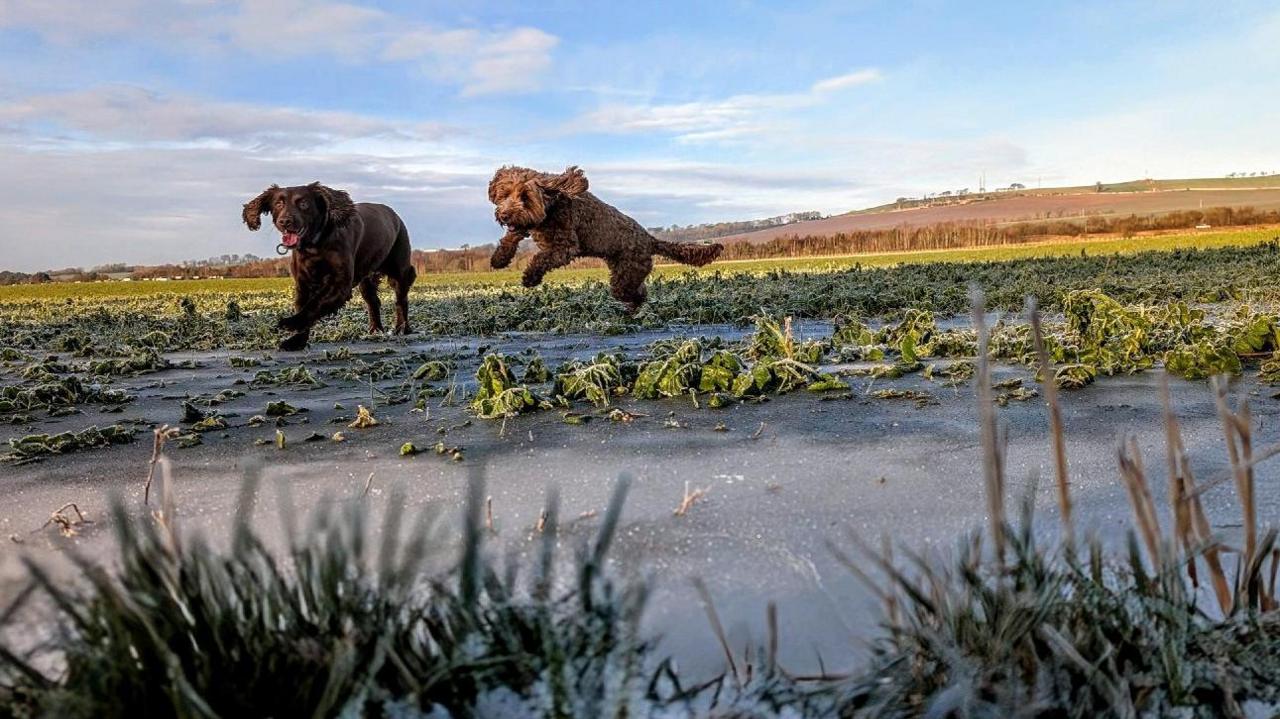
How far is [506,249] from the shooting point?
959 cm

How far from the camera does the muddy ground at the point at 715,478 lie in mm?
2182

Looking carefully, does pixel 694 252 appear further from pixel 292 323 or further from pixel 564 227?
pixel 292 323

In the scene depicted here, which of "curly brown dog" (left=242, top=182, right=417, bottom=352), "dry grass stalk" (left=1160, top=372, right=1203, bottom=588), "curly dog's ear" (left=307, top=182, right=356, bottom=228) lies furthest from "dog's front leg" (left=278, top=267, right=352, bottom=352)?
"dry grass stalk" (left=1160, top=372, right=1203, bottom=588)

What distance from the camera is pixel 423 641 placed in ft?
4.60

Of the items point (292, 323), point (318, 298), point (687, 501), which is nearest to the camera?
point (687, 501)

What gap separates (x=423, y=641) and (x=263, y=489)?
2.16 m

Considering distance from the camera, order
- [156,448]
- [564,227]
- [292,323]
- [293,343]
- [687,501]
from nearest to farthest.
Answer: [156,448], [687,501], [292,323], [293,343], [564,227]

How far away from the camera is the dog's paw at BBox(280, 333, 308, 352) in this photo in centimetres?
913

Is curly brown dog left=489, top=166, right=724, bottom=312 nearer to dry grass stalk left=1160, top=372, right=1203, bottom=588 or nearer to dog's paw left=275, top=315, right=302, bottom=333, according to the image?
dog's paw left=275, top=315, right=302, bottom=333

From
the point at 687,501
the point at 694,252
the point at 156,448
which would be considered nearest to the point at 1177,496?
the point at 687,501

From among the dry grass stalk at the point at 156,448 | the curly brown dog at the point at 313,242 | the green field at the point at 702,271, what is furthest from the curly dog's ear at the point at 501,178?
the green field at the point at 702,271

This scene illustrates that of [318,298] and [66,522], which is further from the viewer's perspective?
[318,298]

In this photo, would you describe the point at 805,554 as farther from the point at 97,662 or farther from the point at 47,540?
the point at 47,540

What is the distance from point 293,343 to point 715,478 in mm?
7078
